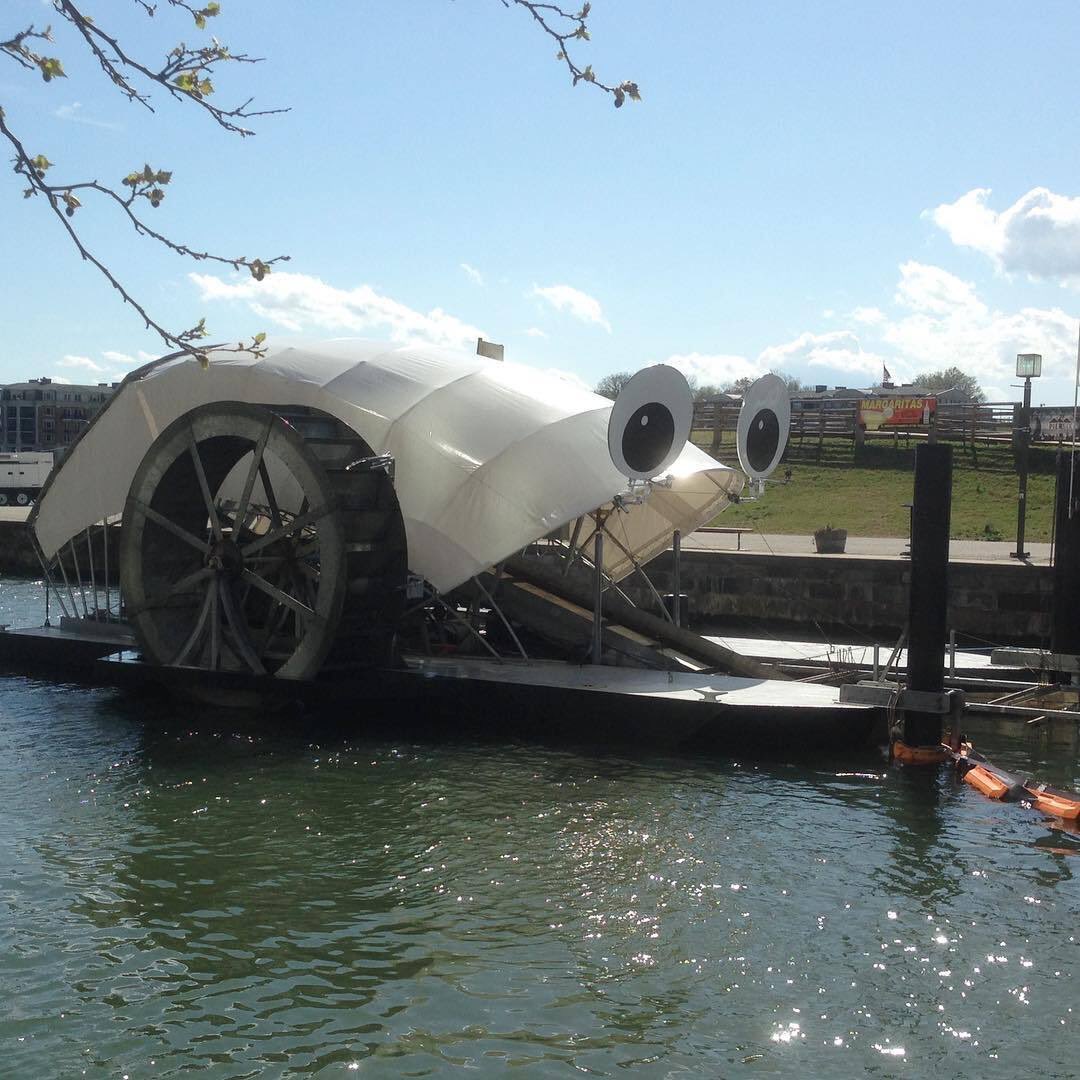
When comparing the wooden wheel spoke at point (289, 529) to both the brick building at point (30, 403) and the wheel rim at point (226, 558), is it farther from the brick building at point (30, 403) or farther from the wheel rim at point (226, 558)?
the brick building at point (30, 403)

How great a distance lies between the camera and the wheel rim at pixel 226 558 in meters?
15.0

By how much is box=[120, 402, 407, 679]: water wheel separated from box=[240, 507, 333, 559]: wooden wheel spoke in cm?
2

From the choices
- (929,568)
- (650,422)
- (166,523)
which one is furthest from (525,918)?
(166,523)

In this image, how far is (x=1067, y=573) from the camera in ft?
53.5

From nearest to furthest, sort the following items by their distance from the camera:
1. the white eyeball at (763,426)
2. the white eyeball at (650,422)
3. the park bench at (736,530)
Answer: the white eyeball at (650,422), the white eyeball at (763,426), the park bench at (736,530)

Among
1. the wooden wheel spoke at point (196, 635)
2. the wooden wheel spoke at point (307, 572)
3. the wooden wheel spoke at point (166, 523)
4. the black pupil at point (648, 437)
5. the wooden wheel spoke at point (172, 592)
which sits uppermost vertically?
the black pupil at point (648, 437)

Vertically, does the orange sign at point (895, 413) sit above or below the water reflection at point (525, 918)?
above

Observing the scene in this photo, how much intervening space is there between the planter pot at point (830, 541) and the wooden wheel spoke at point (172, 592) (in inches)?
573

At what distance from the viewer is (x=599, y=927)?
29.6ft

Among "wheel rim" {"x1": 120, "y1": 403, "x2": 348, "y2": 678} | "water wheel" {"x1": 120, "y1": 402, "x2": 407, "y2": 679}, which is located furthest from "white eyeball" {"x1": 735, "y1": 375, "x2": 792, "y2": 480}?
"wheel rim" {"x1": 120, "y1": 403, "x2": 348, "y2": 678}

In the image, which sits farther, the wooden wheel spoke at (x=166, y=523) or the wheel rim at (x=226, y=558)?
the wooden wheel spoke at (x=166, y=523)

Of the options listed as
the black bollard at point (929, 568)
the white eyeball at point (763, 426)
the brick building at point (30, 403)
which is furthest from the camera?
the brick building at point (30, 403)

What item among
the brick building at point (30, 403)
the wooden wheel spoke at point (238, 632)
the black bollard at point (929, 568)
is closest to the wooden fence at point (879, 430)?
the wooden wheel spoke at point (238, 632)

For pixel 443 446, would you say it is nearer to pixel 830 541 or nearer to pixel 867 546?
pixel 830 541
